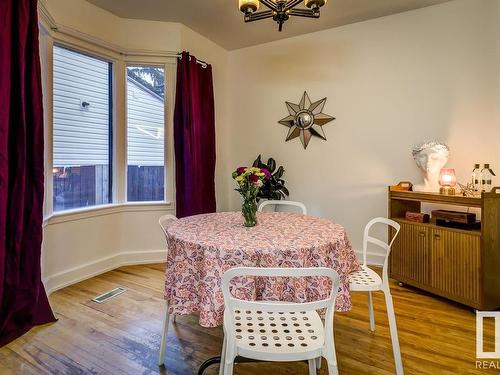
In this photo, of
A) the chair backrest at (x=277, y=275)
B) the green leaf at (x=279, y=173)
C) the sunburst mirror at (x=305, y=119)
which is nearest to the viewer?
the chair backrest at (x=277, y=275)

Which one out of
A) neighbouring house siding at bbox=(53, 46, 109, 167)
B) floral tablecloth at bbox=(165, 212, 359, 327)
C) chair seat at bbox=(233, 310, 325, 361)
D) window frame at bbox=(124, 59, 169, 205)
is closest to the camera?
chair seat at bbox=(233, 310, 325, 361)

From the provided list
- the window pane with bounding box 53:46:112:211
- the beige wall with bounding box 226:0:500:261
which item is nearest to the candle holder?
the beige wall with bounding box 226:0:500:261

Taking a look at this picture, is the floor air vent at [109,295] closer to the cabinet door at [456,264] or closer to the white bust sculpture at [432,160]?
the cabinet door at [456,264]

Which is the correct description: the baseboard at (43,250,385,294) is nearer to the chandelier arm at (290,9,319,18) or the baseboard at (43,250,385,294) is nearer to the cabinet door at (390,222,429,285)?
the cabinet door at (390,222,429,285)

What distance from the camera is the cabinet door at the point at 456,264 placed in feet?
7.59

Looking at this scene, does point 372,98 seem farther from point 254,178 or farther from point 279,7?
point 254,178

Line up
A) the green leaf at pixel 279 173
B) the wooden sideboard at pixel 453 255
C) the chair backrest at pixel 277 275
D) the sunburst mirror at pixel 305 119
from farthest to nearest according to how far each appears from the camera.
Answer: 1. the green leaf at pixel 279 173
2. the sunburst mirror at pixel 305 119
3. the wooden sideboard at pixel 453 255
4. the chair backrest at pixel 277 275

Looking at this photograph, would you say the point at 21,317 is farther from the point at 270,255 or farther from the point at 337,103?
the point at 337,103

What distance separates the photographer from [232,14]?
3.20 metres

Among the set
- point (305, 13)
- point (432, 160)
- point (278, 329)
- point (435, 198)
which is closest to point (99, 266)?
point (278, 329)

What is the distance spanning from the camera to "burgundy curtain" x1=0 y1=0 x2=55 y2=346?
189 cm

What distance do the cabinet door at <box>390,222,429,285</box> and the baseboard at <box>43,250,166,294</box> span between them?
8.21ft

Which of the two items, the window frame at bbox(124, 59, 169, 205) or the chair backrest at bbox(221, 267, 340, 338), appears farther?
the window frame at bbox(124, 59, 169, 205)

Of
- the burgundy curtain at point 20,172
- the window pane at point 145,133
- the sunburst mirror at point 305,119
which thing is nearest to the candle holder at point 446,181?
the sunburst mirror at point 305,119
